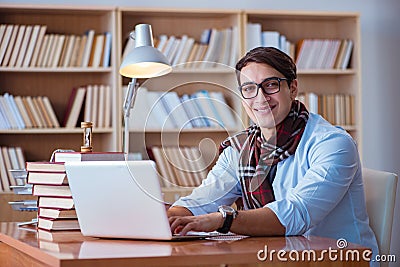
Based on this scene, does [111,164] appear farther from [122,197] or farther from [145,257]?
[145,257]

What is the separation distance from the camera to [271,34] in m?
4.56

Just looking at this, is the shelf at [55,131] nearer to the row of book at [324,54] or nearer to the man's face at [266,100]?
the row of book at [324,54]

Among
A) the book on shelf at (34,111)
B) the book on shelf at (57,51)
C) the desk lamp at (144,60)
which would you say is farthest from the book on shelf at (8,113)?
the desk lamp at (144,60)

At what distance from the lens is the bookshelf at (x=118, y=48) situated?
4262 millimetres

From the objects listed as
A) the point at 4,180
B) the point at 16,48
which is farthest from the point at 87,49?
the point at 4,180

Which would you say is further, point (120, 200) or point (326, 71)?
point (326, 71)

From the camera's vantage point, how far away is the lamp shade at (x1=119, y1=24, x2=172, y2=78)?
2.10 metres

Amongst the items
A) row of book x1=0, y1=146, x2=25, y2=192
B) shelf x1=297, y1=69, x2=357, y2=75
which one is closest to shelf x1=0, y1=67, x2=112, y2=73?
row of book x1=0, y1=146, x2=25, y2=192

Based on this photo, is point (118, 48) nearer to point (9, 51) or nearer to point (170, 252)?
point (9, 51)

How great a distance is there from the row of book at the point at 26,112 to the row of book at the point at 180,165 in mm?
2481

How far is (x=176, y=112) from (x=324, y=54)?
10.0ft

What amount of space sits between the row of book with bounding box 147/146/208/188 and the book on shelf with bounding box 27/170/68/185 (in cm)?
25

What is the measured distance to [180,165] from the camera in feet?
6.01

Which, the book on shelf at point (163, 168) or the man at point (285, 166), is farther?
the man at point (285, 166)
